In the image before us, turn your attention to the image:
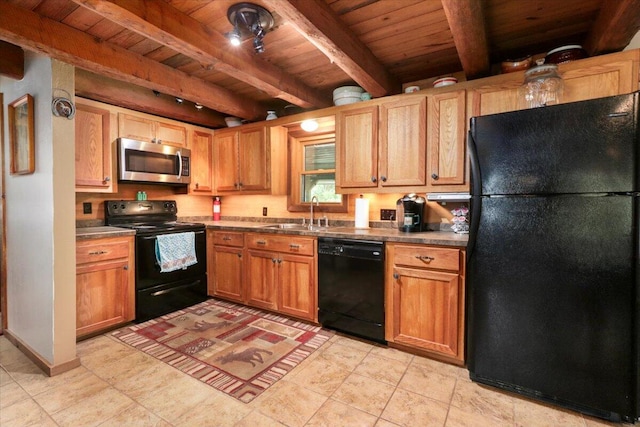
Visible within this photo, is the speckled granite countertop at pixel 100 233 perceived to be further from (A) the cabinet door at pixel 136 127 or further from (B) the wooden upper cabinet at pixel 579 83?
(B) the wooden upper cabinet at pixel 579 83

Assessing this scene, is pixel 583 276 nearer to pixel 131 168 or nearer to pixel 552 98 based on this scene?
pixel 552 98

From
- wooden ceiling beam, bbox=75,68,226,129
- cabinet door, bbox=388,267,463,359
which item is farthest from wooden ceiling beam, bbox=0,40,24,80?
cabinet door, bbox=388,267,463,359

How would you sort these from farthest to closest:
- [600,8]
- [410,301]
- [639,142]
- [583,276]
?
[410,301]
[600,8]
[583,276]
[639,142]

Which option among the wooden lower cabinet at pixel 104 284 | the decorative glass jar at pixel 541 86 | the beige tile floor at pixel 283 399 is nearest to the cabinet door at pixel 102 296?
the wooden lower cabinet at pixel 104 284

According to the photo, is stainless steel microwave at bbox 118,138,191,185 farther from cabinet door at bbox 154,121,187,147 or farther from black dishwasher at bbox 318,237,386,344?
black dishwasher at bbox 318,237,386,344

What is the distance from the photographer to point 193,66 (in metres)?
2.64

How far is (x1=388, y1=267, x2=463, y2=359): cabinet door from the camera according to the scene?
2.11 m

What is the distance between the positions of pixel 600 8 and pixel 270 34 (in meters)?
2.07

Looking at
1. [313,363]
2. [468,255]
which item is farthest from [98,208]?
[468,255]

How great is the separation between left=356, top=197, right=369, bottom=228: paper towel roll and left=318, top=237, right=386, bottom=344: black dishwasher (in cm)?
53

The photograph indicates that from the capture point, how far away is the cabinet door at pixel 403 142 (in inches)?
98.0

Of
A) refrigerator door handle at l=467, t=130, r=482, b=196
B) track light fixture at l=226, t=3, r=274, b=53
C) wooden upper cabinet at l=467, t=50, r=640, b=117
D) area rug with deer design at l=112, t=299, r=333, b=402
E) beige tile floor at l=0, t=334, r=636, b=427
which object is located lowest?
beige tile floor at l=0, t=334, r=636, b=427

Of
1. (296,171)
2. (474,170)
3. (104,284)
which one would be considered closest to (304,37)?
(474,170)

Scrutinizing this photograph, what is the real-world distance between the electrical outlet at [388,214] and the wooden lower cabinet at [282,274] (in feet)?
2.52
